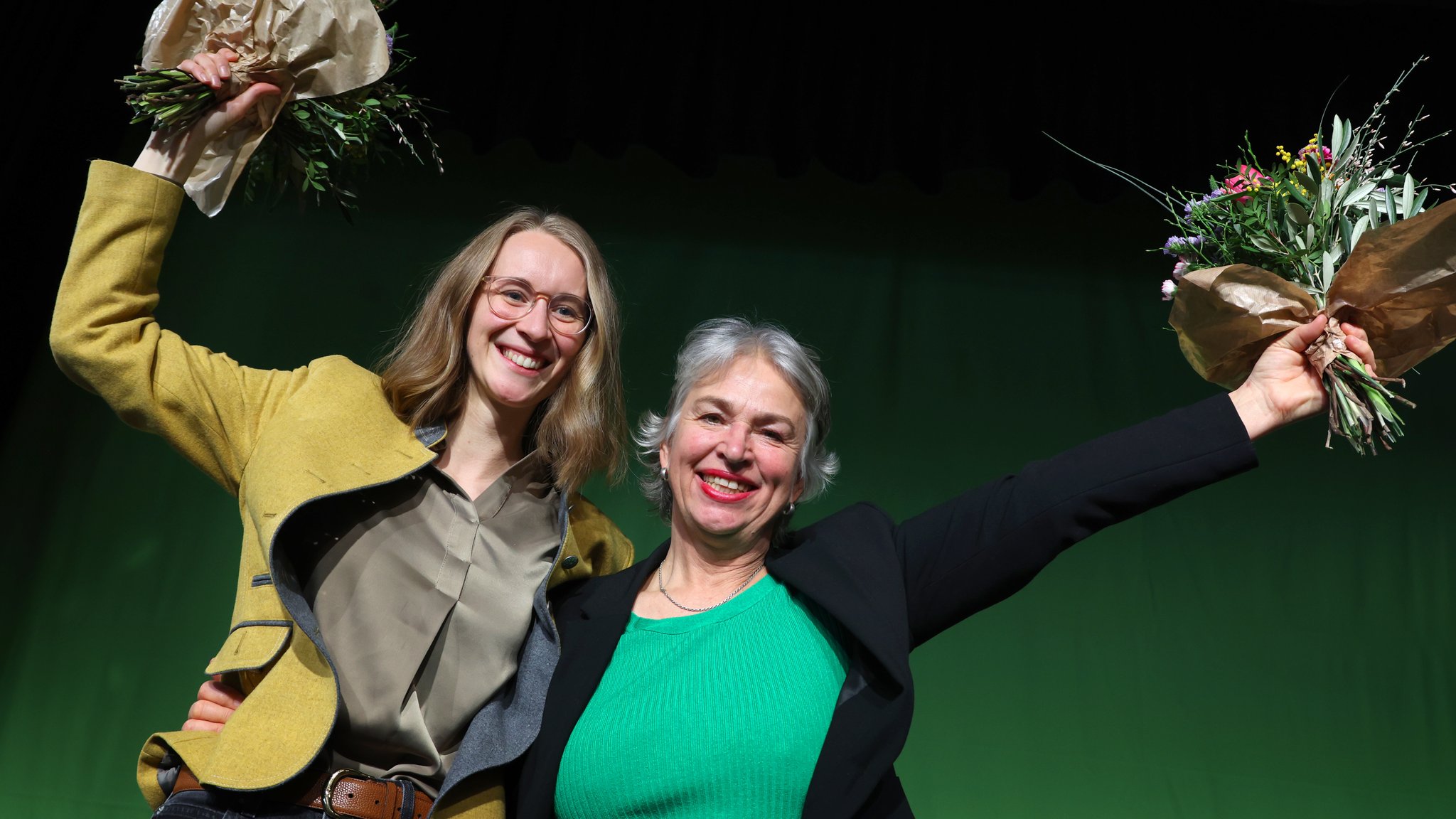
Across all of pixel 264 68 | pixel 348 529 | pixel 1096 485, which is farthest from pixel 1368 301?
pixel 264 68

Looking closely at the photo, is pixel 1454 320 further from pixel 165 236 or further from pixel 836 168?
pixel 836 168

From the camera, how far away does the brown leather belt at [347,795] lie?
149 cm

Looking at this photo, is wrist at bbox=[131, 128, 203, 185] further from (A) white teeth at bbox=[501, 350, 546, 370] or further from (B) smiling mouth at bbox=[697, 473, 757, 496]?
(B) smiling mouth at bbox=[697, 473, 757, 496]

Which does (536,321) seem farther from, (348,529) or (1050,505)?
(1050,505)

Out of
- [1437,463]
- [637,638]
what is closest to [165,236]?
[637,638]

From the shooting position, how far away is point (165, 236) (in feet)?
5.53

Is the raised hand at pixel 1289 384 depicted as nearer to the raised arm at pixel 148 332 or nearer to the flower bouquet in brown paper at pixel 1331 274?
the flower bouquet in brown paper at pixel 1331 274

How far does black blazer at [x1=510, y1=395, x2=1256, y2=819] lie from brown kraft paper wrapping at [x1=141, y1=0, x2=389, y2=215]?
891 mm

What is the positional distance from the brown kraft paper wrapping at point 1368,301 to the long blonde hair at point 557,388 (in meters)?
0.95

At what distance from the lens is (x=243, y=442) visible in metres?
1.69

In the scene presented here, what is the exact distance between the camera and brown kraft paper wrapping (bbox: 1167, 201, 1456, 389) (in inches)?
59.4

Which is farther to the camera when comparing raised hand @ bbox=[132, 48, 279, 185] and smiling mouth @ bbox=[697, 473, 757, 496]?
smiling mouth @ bbox=[697, 473, 757, 496]

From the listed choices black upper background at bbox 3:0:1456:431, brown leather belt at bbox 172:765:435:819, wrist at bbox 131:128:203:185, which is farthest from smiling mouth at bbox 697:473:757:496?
black upper background at bbox 3:0:1456:431

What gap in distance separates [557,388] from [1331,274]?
119 centimetres
